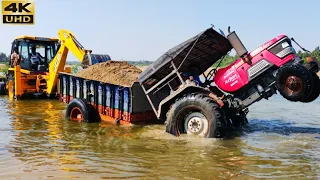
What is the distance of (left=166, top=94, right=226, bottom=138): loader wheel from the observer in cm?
779

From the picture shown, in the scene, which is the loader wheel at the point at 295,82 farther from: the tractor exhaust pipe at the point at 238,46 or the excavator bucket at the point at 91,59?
the excavator bucket at the point at 91,59

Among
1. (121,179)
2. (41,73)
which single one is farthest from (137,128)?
(41,73)

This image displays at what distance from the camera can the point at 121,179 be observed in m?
5.32

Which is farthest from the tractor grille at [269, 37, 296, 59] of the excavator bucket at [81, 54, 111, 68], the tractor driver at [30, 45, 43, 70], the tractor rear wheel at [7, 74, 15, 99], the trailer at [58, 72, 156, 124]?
the tractor rear wheel at [7, 74, 15, 99]

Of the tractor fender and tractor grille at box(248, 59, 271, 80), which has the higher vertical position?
tractor grille at box(248, 59, 271, 80)

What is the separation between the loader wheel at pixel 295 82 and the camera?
24.3 feet

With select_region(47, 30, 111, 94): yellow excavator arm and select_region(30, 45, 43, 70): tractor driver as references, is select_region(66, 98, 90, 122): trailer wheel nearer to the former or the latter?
select_region(47, 30, 111, 94): yellow excavator arm

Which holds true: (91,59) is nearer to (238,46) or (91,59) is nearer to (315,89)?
(238,46)

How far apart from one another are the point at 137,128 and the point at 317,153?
430cm

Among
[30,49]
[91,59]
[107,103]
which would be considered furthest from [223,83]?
[30,49]

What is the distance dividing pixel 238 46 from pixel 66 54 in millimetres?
8512

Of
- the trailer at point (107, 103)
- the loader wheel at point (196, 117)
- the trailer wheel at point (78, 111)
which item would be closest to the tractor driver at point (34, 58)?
the trailer at point (107, 103)

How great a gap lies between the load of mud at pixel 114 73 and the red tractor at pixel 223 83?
146 cm

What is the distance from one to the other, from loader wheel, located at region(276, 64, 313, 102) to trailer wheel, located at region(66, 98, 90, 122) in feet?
16.8
